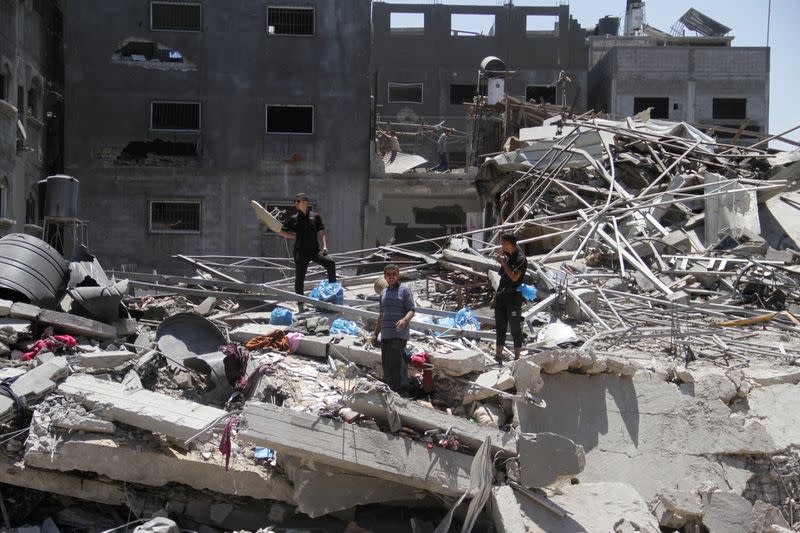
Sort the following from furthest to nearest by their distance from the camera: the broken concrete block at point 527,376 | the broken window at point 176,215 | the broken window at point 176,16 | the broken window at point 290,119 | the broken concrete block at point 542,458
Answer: the broken window at point 290,119
the broken window at point 176,16
the broken window at point 176,215
the broken concrete block at point 527,376
the broken concrete block at point 542,458

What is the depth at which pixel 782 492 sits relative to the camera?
8914 millimetres

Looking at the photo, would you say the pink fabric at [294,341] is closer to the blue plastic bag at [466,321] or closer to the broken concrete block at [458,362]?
the broken concrete block at [458,362]

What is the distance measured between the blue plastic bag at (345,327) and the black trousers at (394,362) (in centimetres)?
174

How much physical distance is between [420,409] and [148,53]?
2054 centimetres

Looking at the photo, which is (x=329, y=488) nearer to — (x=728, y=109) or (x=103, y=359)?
(x=103, y=359)

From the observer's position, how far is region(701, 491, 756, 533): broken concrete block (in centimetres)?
799

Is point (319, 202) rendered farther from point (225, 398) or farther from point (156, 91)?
point (225, 398)

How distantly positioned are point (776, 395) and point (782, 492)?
3.36 ft

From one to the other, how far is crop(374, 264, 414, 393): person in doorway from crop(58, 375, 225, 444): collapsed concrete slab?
1.60 m

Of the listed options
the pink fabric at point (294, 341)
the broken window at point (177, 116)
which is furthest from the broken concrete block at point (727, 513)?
the broken window at point (177, 116)

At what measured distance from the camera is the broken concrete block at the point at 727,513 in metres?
7.99

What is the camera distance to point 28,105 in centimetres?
2238

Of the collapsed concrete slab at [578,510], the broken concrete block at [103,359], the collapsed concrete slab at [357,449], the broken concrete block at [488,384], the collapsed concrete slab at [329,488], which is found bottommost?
the collapsed concrete slab at [578,510]

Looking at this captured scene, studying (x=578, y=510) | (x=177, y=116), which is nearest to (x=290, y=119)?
(x=177, y=116)
